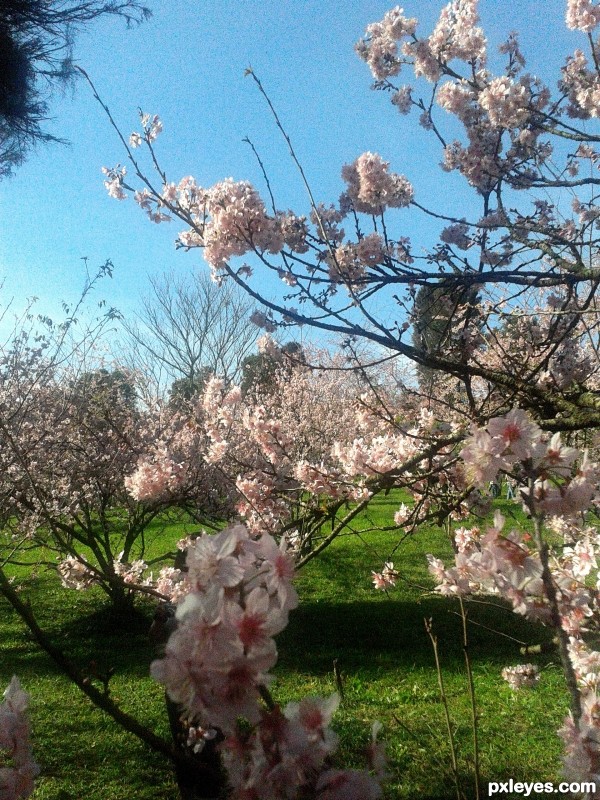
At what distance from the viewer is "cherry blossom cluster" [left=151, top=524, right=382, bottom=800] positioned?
646 millimetres

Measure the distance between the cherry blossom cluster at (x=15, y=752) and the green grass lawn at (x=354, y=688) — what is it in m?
1.66

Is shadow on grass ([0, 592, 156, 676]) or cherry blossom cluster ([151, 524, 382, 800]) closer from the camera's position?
cherry blossom cluster ([151, 524, 382, 800])

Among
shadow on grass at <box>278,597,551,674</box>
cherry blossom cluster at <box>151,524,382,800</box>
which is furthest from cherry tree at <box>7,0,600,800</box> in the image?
shadow on grass at <box>278,597,551,674</box>

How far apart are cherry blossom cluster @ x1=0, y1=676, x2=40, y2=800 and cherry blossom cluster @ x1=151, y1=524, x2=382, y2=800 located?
33cm

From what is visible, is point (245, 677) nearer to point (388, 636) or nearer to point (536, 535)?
point (536, 535)

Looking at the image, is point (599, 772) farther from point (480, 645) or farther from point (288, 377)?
point (288, 377)

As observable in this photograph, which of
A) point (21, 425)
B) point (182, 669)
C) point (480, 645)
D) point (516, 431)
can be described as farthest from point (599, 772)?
point (21, 425)

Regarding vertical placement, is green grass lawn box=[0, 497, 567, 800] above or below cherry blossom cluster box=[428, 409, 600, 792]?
below

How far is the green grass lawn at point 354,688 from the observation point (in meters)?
3.88

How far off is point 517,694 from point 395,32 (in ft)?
18.0

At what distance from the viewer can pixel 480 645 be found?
647 cm

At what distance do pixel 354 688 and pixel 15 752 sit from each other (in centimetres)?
513

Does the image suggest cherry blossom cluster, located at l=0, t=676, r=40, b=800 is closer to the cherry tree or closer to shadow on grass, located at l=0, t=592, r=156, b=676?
the cherry tree

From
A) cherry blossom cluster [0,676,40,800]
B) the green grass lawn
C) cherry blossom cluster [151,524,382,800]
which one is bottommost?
the green grass lawn
